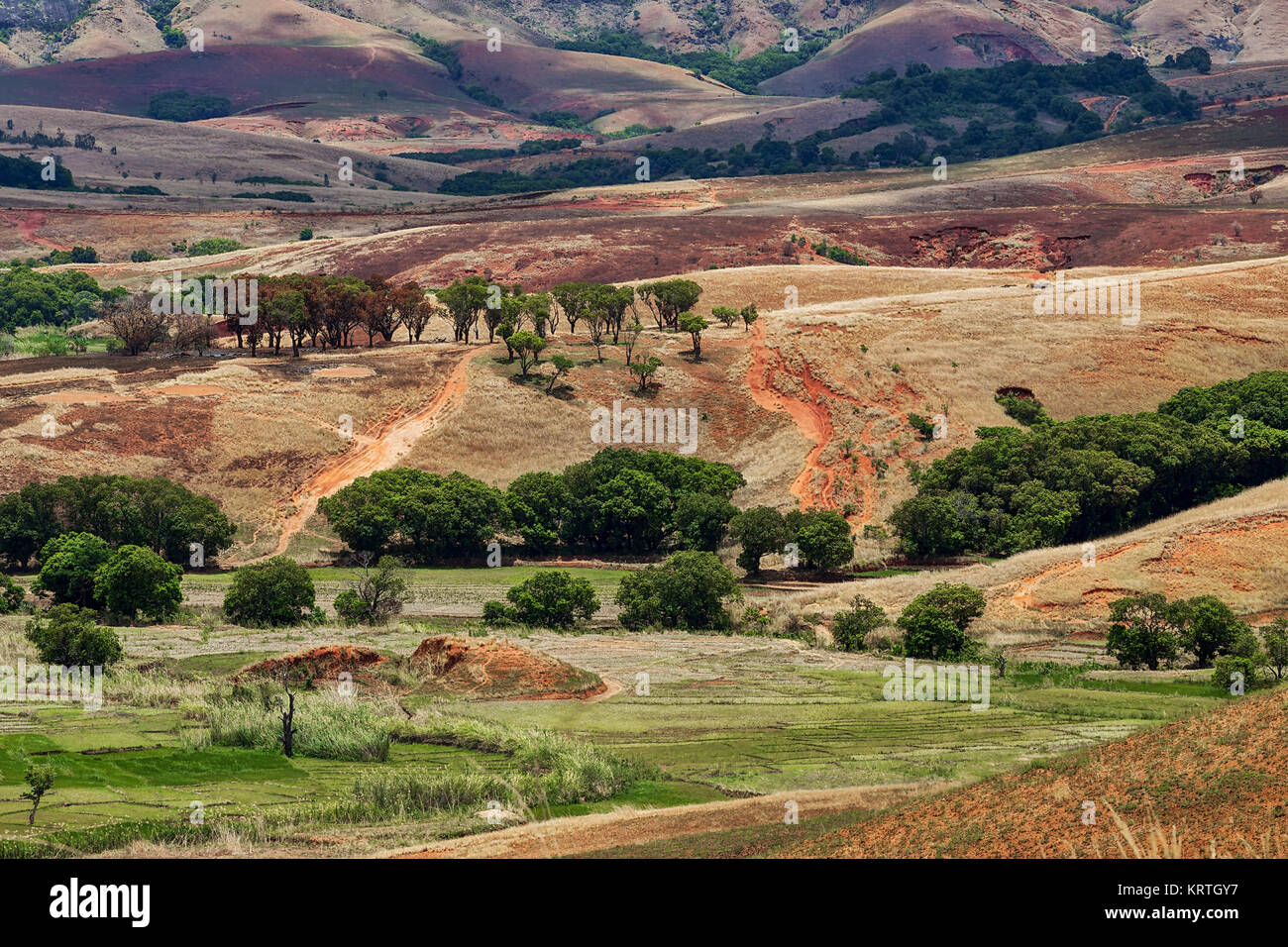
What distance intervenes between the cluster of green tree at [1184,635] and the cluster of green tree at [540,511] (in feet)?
70.8

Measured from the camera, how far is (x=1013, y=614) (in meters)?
56.6

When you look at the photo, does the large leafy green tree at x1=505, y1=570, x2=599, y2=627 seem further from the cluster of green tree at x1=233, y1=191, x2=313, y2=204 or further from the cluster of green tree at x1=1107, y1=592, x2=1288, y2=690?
the cluster of green tree at x1=233, y1=191, x2=313, y2=204

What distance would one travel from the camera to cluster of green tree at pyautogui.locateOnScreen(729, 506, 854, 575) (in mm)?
65250

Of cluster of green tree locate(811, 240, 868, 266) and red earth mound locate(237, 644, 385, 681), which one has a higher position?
cluster of green tree locate(811, 240, 868, 266)

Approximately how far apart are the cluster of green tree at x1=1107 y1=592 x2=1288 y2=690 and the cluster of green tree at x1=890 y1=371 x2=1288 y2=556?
1294cm

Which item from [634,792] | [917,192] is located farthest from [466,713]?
[917,192]

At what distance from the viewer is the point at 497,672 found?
4559cm

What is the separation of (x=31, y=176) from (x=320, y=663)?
5892 inches

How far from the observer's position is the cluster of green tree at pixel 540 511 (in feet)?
221

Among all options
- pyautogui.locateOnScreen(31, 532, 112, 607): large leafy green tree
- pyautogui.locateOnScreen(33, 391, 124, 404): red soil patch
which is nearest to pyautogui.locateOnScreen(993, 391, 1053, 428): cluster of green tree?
pyautogui.locateOnScreen(33, 391, 124, 404): red soil patch

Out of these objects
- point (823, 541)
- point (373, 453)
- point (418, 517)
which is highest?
point (373, 453)

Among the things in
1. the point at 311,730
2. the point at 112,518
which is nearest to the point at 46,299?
the point at 112,518
